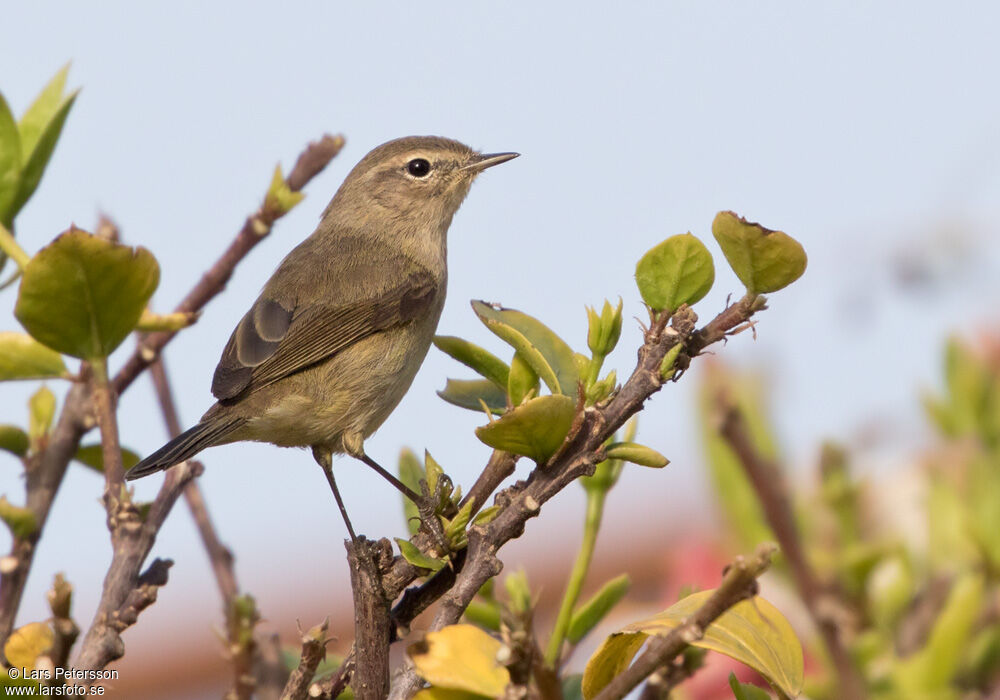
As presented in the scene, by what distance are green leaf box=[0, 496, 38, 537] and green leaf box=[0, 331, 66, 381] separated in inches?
9.1

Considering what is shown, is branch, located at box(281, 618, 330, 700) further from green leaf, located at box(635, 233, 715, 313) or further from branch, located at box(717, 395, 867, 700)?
branch, located at box(717, 395, 867, 700)

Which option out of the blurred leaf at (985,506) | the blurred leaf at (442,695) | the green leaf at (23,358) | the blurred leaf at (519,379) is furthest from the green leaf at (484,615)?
the blurred leaf at (985,506)

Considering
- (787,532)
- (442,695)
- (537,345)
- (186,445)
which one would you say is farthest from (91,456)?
(787,532)

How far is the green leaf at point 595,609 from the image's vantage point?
171 cm

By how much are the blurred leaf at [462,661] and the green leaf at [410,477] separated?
0.71 m

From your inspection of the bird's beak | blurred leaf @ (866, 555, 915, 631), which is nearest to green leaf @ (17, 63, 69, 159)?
blurred leaf @ (866, 555, 915, 631)

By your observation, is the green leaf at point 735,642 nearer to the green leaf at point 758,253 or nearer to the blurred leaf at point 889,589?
the green leaf at point 758,253

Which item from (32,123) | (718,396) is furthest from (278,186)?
(718,396)

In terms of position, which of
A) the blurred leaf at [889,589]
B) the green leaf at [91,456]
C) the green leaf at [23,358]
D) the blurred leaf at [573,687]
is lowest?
the blurred leaf at [573,687]

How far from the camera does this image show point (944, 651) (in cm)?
197

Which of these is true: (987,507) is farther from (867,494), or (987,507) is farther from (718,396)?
(718,396)

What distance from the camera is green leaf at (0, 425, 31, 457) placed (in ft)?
6.79

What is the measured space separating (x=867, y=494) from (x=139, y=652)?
10.9 ft

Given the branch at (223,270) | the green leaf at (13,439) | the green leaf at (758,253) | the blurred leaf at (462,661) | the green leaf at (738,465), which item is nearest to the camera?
the blurred leaf at (462,661)
